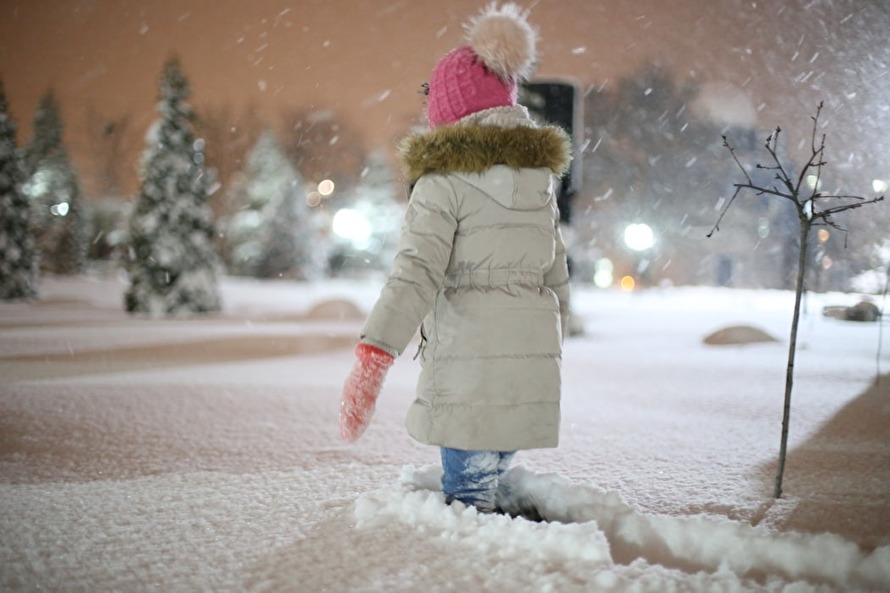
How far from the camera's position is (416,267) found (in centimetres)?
265

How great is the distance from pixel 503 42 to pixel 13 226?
928 inches

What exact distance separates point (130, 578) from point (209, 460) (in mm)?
1719

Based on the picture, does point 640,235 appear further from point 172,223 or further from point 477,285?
point 477,285

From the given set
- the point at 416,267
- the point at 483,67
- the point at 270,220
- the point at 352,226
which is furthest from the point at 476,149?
the point at 270,220

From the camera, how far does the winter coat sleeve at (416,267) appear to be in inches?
102

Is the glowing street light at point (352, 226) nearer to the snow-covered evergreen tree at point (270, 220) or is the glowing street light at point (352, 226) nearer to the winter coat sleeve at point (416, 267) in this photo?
the snow-covered evergreen tree at point (270, 220)

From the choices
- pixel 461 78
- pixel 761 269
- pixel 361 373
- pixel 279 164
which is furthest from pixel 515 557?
pixel 279 164

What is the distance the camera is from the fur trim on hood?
272 centimetres

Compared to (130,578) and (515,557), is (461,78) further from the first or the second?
(130,578)

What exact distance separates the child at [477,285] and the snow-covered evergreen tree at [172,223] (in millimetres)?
15868

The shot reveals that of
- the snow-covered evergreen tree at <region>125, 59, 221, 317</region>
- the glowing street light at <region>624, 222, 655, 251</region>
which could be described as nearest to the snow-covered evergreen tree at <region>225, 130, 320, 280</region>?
the snow-covered evergreen tree at <region>125, 59, 221, 317</region>


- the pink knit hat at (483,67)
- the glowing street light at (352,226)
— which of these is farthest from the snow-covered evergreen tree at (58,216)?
the pink knit hat at (483,67)

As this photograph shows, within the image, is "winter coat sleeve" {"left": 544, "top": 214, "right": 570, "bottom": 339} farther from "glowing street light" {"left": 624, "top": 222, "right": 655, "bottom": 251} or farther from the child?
"glowing street light" {"left": 624, "top": 222, "right": 655, "bottom": 251}

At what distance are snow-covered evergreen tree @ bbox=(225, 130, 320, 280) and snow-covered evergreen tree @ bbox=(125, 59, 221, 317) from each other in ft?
57.0
